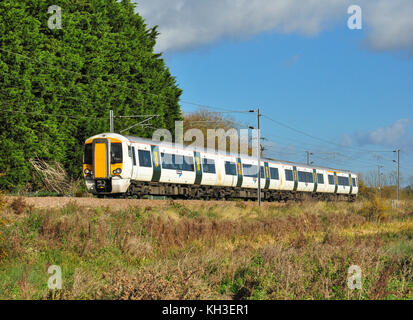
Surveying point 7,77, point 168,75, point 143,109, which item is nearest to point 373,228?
point 7,77

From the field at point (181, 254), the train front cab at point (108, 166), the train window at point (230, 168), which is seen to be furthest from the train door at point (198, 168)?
the train front cab at point (108, 166)

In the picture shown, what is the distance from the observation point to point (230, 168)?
36312mm

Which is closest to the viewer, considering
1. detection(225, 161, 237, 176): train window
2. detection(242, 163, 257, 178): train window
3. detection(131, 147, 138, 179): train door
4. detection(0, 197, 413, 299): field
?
detection(0, 197, 413, 299): field

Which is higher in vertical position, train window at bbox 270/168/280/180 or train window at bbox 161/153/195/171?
train window at bbox 161/153/195/171

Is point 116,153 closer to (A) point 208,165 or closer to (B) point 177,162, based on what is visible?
(B) point 177,162

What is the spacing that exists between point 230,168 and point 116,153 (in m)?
11.7

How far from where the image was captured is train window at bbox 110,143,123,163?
85.9 ft

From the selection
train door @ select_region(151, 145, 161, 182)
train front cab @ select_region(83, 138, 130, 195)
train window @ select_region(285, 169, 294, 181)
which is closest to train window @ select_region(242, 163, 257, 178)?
train window @ select_region(285, 169, 294, 181)

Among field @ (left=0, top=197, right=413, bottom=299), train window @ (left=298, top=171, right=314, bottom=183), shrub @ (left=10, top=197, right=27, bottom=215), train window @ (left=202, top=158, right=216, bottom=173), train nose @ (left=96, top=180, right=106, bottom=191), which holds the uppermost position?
train window @ (left=202, top=158, right=216, bottom=173)

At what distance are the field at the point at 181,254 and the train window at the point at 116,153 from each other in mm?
2648

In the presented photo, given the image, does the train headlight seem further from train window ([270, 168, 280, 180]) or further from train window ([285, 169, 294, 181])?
train window ([285, 169, 294, 181])

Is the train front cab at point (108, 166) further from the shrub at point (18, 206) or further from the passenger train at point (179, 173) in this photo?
the shrub at point (18, 206)

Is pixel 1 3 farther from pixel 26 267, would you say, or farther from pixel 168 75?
→ pixel 168 75

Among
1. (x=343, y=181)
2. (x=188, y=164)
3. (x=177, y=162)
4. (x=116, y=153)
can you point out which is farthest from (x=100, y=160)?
(x=343, y=181)
